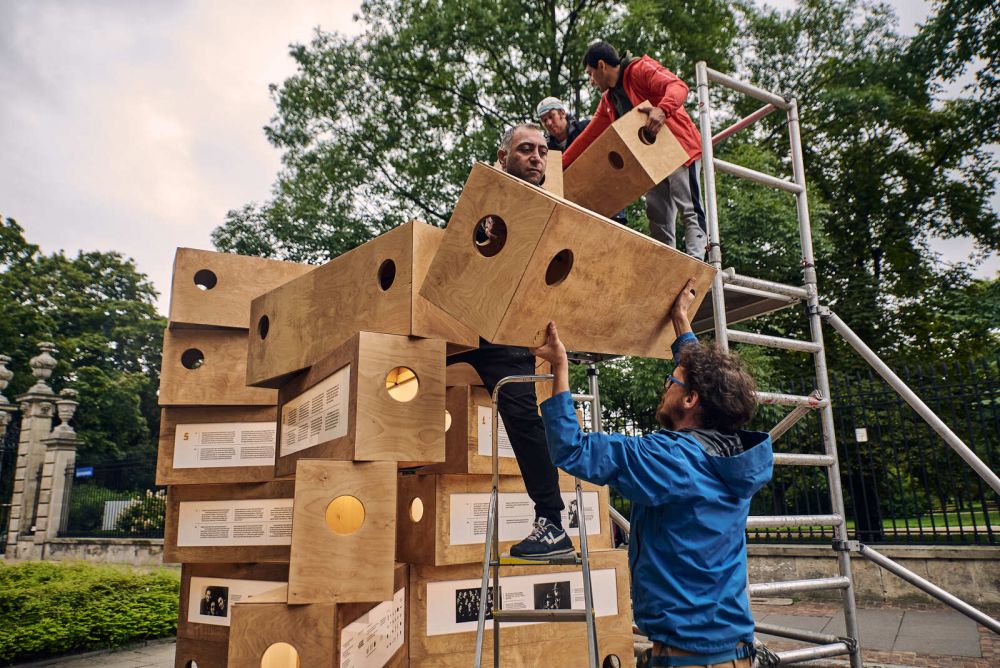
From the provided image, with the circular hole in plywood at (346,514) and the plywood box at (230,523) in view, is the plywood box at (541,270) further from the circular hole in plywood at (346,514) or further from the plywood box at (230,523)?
the plywood box at (230,523)

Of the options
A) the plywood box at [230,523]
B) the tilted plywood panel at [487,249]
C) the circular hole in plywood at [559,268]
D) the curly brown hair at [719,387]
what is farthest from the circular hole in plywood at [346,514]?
the curly brown hair at [719,387]


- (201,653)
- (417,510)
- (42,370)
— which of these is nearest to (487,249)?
(417,510)

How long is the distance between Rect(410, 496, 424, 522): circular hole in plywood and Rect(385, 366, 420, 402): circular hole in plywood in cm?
60

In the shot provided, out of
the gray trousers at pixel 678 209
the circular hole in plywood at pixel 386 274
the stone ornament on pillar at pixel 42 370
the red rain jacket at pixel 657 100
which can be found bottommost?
the circular hole in plywood at pixel 386 274

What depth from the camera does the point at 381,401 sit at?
2.58 meters

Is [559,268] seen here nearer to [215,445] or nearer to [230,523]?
[230,523]

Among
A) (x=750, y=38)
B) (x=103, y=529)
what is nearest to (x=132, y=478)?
(x=103, y=529)

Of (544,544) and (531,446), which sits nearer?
(544,544)

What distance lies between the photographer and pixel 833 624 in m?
6.54

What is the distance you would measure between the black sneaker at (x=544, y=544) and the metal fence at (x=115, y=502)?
12613mm

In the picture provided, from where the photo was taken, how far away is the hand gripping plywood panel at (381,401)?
255cm

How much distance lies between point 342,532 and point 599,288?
1.32m

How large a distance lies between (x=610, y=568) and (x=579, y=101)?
11953mm

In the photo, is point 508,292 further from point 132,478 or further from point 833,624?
point 132,478
